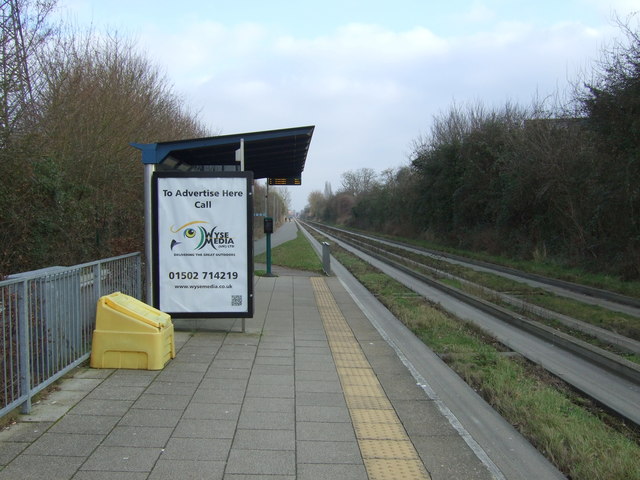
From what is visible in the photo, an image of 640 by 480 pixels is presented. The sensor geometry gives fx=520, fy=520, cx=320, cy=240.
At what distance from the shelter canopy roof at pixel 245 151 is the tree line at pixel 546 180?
9.99m

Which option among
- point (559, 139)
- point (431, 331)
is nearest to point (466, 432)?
point (431, 331)

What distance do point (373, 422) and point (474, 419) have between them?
99 centimetres

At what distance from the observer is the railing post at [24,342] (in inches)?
169

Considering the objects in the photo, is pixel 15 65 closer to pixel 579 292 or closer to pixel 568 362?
pixel 568 362

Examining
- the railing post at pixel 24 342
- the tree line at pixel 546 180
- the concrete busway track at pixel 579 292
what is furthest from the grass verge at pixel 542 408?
the tree line at pixel 546 180

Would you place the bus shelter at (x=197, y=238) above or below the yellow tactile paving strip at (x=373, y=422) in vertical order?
above

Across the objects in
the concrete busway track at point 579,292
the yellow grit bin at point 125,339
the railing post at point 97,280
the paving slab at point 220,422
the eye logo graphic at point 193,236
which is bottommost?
the concrete busway track at point 579,292

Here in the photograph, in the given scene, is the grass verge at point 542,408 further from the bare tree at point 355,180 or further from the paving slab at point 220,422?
the bare tree at point 355,180

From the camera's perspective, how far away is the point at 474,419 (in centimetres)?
478

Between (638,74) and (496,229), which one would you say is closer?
(638,74)

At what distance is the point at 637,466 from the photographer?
3754 mm

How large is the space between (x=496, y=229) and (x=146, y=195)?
958 inches

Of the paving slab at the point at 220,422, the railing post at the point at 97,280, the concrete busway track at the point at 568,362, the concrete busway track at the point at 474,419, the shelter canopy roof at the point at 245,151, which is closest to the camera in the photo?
the paving slab at the point at 220,422

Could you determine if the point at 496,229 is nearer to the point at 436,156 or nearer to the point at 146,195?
the point at 436,156
